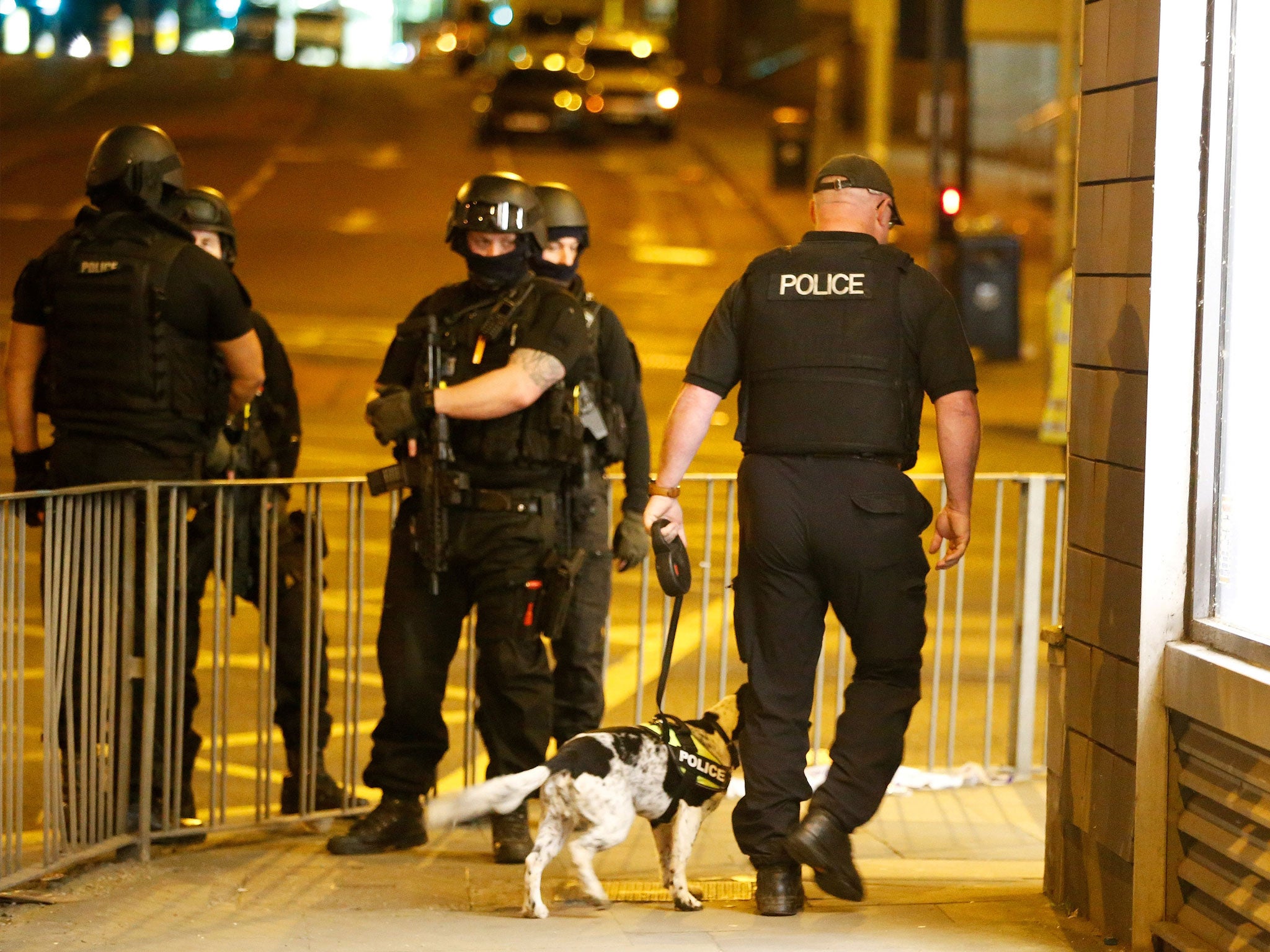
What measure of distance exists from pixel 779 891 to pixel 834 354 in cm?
144

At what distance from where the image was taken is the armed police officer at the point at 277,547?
5.86 meters

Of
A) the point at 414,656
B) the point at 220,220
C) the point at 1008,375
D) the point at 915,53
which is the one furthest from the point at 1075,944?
the point at 915,53

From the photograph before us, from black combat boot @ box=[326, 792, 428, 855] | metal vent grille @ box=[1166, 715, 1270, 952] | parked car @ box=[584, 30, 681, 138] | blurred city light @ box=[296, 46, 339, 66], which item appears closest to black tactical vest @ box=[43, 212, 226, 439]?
black combat boot @ box=[326, 792, 428, 855]

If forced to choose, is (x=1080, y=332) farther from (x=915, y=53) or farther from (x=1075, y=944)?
(x=915, y=53)

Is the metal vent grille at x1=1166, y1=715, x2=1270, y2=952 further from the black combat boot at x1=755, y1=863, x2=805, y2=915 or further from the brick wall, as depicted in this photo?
the black combat boot at x1=755, y1=863, x2=805, y2=915

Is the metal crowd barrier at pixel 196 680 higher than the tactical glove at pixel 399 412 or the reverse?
the reverse

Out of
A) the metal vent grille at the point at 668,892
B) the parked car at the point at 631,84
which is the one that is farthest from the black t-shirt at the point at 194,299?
the parked car at the point at 631,84

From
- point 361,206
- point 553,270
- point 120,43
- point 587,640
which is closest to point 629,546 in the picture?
point 587,640

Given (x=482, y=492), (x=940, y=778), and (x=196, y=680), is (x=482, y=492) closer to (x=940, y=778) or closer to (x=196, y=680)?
(x=196, y=680)

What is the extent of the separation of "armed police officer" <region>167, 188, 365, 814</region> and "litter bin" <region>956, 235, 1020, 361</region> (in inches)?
526

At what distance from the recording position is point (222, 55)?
51031 millimetres

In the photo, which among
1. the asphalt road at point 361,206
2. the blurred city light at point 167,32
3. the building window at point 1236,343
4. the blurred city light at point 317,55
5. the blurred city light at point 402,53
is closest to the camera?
the building window at point 1236,343

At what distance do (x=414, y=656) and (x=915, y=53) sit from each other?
17.1 metres

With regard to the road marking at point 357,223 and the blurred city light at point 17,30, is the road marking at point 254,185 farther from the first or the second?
the blurred city light at point 17,30
